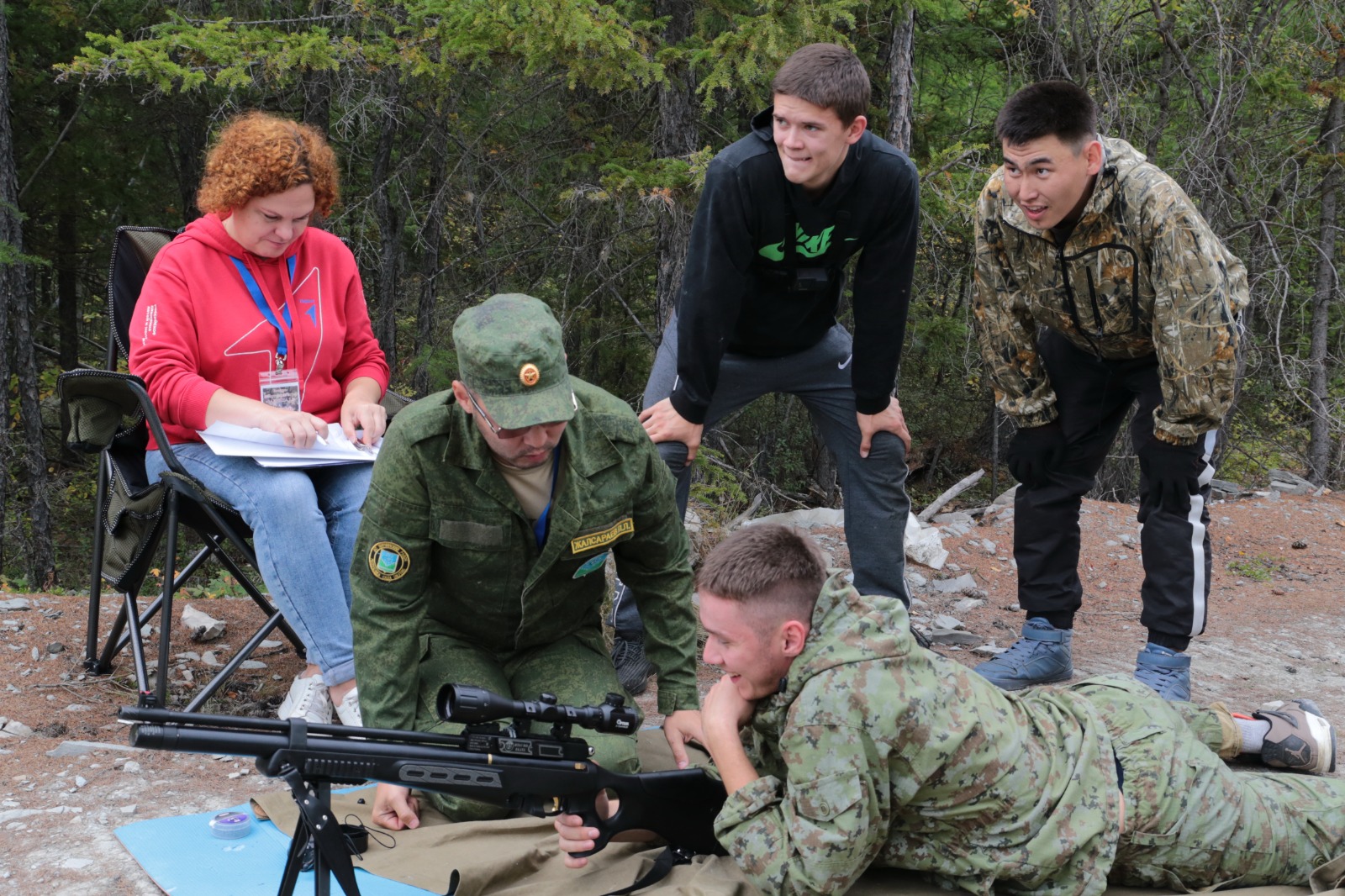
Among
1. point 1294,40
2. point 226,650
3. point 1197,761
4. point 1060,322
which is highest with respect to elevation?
point 1294,40

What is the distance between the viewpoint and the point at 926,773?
240cm

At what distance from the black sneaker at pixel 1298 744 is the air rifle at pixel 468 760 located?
1912mm

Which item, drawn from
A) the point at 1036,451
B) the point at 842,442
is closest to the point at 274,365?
the point at 842,442

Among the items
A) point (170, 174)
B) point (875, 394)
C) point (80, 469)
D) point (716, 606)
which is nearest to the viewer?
point (716, 606)

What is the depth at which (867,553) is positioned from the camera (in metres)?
4.26

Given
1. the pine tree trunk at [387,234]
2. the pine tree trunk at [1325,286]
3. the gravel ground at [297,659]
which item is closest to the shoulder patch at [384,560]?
the gravel ground at [297,659]

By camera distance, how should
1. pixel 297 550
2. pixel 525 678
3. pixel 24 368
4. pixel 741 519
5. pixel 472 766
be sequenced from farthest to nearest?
pixel 24 368, pixel 741 519, pixel 297 550, pixel 525 678, pixel 472 766

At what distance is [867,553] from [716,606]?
6.39 feet

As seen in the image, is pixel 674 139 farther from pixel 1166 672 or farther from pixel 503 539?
pixel 503 539

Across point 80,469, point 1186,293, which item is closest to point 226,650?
point 1186,293

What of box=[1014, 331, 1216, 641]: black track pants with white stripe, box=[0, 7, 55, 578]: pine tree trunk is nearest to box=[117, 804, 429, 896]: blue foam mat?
box=[1014, 331, 1216, 641]: black track pants with white stripe

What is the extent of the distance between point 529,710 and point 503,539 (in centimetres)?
75

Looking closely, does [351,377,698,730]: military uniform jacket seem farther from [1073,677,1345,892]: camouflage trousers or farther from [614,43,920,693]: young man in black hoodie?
[1073,677,1345,892]: camouflage trousers

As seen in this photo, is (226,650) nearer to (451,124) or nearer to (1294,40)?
(451,124)
